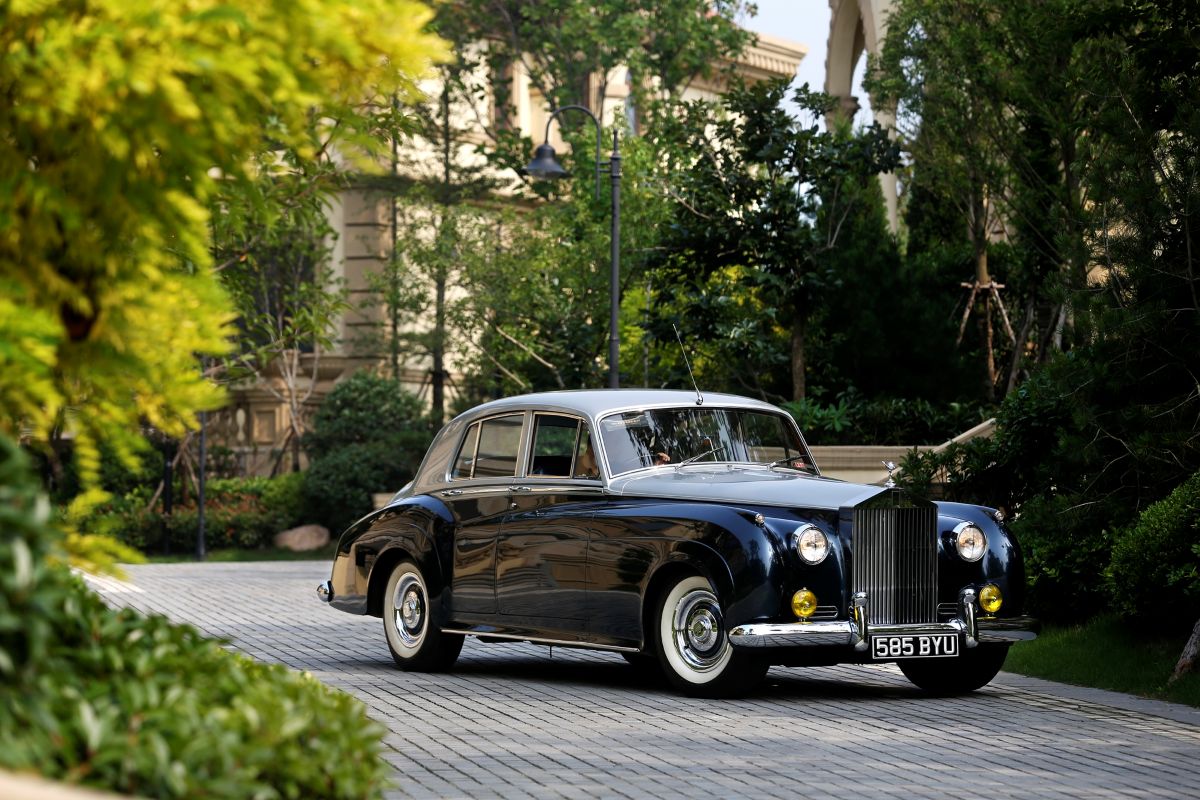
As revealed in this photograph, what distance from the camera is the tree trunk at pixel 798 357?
82.5 feet

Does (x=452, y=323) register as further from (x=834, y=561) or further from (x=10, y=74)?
(x=10, y=74)

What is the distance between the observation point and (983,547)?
37.3ft

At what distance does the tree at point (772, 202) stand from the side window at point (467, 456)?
12273mm

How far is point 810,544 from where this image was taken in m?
10.7

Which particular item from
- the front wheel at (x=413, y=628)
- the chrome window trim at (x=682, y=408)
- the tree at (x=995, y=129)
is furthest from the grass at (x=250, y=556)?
the chrome window trim at (x=682, y=408)

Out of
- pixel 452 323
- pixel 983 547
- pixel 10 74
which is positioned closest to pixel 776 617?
pixel 983 547

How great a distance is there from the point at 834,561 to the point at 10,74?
6.73 m

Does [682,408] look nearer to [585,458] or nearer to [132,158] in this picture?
[585,458]

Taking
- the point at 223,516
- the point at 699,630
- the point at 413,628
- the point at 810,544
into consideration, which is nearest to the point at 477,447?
the point at 413,628

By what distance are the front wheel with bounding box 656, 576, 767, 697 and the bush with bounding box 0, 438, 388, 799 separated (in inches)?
228

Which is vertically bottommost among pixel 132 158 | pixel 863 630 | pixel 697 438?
pixel 863 630

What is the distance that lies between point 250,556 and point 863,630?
71.1 feet

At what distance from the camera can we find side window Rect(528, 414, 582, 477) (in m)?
12.2

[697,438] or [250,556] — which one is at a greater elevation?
[697,438]
